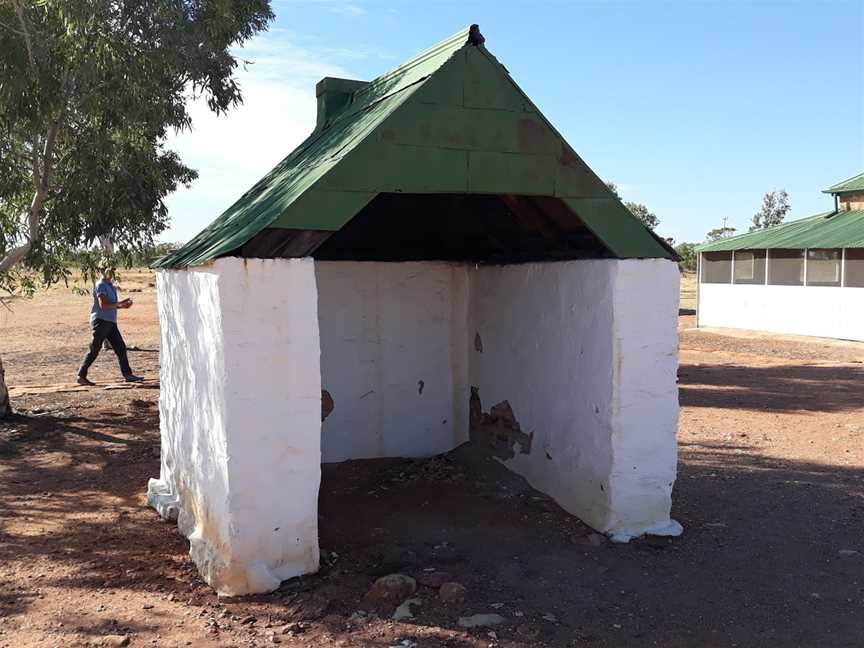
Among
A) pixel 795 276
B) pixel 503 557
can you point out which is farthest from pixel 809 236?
pixel 503 557

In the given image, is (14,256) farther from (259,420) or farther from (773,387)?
(773,387)

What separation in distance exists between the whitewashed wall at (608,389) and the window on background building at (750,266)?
62.3ft

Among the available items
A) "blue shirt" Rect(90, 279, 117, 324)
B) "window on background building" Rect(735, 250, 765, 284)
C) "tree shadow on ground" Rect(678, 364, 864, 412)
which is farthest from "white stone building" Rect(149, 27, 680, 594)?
"window on background building" Rect(735, 250, 765, 284)

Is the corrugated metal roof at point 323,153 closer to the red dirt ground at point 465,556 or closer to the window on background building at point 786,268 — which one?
the red dirt ground at point 465,556

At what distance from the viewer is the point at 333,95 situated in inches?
281

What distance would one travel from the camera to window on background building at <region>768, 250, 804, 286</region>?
21734 millimetres

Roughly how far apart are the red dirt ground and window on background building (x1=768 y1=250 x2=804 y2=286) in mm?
13950

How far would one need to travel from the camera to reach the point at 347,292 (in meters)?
7.52

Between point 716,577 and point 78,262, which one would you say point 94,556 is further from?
point 78,262

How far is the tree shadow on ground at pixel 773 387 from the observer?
11367 millimetres

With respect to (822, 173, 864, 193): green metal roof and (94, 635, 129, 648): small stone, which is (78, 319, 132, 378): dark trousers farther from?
(822, 173, 864, 193): green metal roof

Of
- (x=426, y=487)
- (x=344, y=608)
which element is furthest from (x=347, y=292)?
(x=344, y=608)

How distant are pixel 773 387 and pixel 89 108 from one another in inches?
438

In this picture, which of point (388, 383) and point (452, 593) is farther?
point (388, 383)
